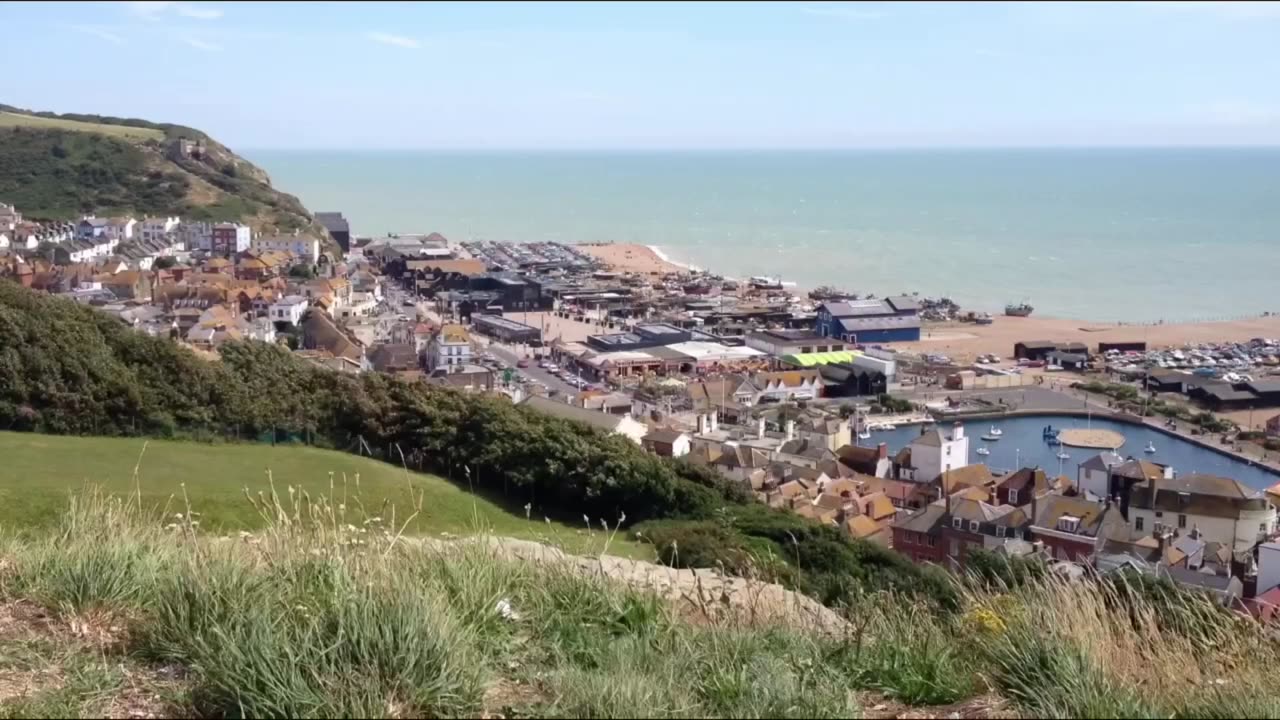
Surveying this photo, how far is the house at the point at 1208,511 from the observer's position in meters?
13.3

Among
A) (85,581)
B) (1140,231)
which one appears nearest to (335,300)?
(85,581)

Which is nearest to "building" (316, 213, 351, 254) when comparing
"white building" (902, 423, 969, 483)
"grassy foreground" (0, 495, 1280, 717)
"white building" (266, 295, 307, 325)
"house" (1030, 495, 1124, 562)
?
"white building" (266, 295, 307, 325)

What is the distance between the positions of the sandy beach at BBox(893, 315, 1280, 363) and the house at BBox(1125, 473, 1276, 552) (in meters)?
16.7

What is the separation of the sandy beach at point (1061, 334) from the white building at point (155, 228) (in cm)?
2649

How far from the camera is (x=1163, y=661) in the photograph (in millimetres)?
2672

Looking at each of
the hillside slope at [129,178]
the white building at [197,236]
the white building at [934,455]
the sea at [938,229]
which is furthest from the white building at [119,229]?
the white building at [934,455]

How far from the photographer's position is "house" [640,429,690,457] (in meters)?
17.4

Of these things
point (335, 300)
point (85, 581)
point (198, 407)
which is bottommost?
point (335, 300)

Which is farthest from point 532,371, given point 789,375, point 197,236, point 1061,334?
point 197,236

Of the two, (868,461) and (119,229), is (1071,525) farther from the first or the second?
(119,229)

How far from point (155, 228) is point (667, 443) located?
32.2 meters

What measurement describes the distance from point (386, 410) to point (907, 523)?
5.92m

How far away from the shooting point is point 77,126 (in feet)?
193

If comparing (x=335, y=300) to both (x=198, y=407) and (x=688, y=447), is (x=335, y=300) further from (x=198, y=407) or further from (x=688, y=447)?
(x=198, y=407)
